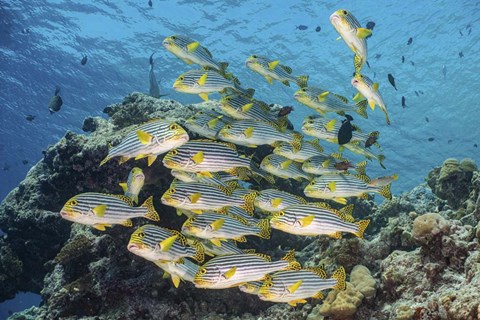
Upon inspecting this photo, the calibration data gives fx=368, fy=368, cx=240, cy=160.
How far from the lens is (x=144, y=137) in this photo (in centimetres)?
484

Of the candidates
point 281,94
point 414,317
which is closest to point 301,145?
point 414,317

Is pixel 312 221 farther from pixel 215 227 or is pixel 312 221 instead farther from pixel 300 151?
pixel 300 151

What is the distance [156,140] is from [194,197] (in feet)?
3.06

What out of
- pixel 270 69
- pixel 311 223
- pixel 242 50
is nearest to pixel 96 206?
pixel 311 223

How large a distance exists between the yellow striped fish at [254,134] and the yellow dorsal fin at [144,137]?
1384mm

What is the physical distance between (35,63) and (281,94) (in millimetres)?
20641

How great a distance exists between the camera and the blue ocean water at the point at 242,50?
976 inches

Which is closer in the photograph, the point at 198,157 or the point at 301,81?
the point at 198,157

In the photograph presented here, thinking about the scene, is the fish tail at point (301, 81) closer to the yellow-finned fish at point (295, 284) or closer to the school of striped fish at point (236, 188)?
the school of striped fish at point (236, 188)

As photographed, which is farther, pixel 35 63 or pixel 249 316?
pixel 35 63

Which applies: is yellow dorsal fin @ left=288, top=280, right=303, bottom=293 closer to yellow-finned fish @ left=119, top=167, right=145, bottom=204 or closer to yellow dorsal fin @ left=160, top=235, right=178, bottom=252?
yellow dorsal fin @ left=160, top=235, right=178, bottom=252

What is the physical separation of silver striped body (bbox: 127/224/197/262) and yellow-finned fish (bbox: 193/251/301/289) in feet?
1.82

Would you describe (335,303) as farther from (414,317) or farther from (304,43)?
(304,43)

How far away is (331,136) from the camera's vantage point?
22.0ft
